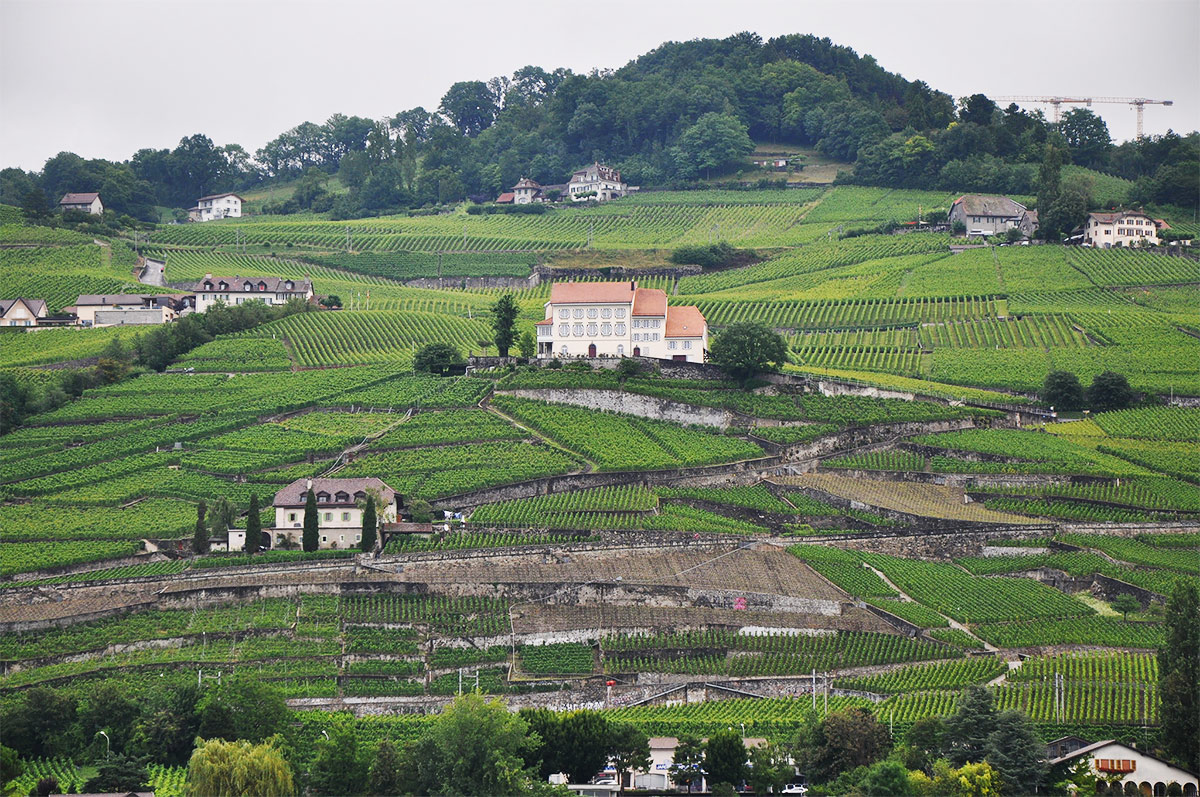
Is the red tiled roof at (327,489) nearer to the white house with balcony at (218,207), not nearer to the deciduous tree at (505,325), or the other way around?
the deciduous tree at (505,325)

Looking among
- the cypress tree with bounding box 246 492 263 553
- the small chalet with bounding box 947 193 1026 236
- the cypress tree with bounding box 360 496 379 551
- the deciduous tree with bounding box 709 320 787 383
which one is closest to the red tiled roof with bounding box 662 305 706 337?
the deciduous tree with bounding box 709 320 787 383

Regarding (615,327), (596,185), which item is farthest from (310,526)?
(596,185)

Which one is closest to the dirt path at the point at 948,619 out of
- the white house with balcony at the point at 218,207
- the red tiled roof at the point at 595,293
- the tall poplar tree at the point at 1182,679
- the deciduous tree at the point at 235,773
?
the tall poplar tree at the point at 1182,679

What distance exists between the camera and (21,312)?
10544 centimetres

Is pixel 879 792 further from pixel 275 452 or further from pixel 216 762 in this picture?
pixel 275 452

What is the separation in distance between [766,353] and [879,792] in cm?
4016

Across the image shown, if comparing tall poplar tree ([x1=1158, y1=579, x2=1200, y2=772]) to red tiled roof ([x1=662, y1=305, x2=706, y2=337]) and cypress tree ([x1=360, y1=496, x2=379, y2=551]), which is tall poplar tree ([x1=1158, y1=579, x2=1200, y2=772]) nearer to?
cypress tree ([x1=360, y1=496, x2=379, y2=551])

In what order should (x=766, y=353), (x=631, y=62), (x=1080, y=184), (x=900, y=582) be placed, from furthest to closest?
(x=631, y=62) → (x=1080, y=184) → (x=766, y=353) → (x=900, y=582)

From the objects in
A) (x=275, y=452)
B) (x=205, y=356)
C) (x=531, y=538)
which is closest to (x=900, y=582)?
(x=531, y=538)

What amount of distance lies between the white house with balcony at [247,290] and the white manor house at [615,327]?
23.7 m

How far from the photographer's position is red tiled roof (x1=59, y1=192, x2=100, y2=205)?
13712 cm

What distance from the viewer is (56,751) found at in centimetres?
5725

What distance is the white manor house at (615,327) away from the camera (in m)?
91.3

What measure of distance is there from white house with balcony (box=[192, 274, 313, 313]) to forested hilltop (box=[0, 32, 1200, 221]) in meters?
29.7
